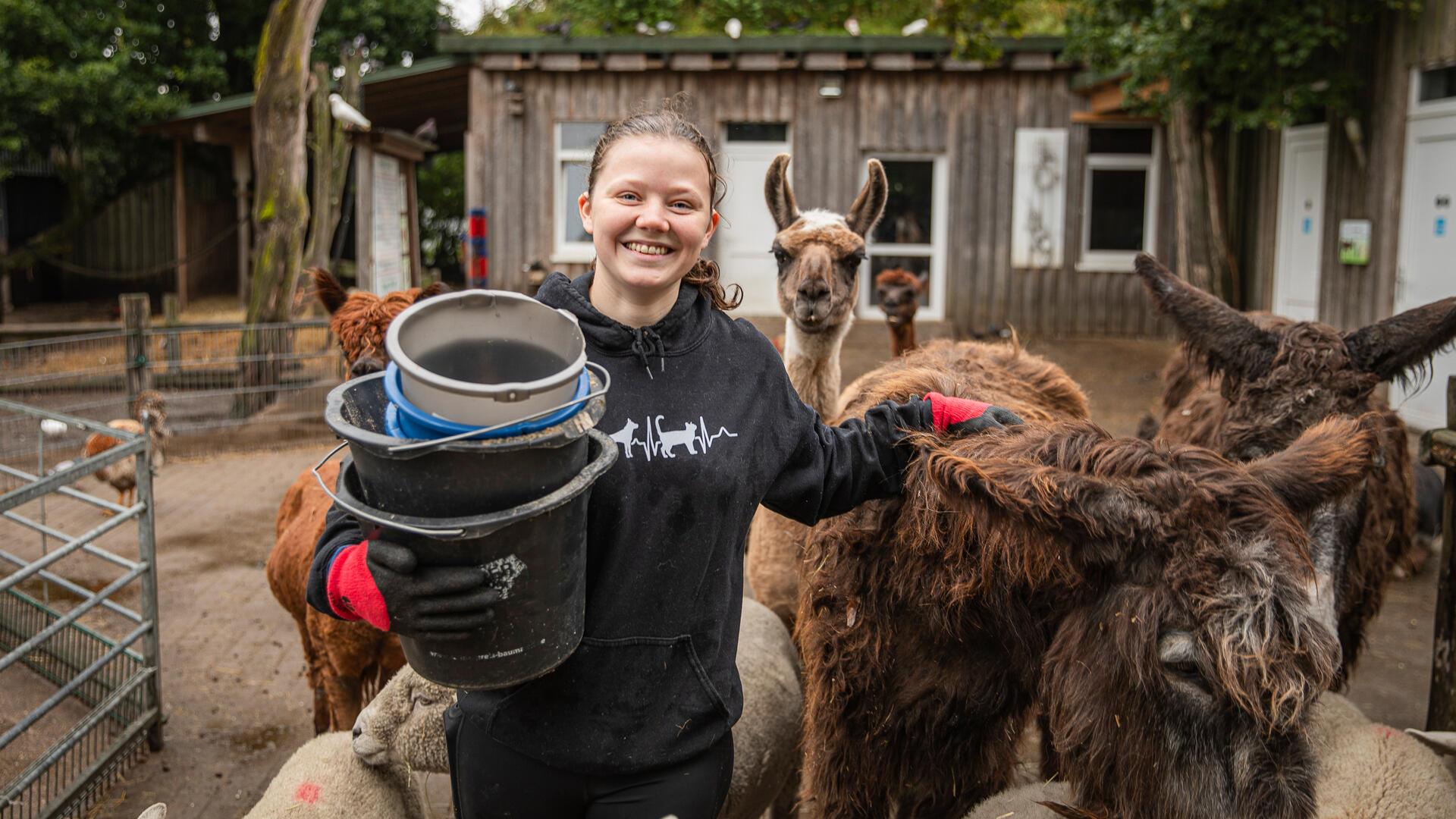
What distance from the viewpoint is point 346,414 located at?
77.9 inches

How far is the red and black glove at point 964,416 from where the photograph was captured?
2576mm

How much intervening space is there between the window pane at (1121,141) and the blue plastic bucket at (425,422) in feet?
52.4

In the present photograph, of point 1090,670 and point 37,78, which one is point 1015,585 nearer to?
point 1090,670

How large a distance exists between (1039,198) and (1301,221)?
4.31 meters

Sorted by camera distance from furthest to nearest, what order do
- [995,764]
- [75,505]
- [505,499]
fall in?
[75,505]
[995,764]
[505,499]

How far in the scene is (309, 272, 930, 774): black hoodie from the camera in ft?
7.20

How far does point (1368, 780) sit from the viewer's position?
3547 mm

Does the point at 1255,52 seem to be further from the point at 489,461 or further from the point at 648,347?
the point at 489,461

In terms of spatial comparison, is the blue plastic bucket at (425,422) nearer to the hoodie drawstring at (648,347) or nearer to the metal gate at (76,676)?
the hoodie drawstring at (648,347)

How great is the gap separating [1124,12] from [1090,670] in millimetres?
11359

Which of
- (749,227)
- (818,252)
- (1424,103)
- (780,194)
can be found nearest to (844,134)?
(749,227)

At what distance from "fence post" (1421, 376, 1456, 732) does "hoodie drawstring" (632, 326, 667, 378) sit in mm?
3589

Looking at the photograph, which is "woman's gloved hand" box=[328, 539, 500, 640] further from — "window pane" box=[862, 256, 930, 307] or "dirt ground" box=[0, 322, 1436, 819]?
"window pane" box=[862, 256, 930, 307]

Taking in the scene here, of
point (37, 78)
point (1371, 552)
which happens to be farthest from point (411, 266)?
point (1371, 552)
